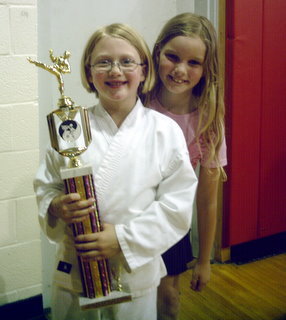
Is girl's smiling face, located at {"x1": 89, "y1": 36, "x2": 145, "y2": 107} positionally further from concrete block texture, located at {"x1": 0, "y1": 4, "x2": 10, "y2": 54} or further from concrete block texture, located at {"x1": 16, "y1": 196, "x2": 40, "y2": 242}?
concrete block texture, located at {"x1": 16, "y1": 196, "x2": 40, "y2": 242}

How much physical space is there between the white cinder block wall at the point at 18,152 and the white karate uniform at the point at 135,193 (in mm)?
664

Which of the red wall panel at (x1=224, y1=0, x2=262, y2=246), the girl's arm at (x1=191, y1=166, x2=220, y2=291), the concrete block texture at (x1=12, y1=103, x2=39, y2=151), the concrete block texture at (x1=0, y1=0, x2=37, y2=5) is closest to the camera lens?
the girl's arm at (x1=191, y1=166, x2=220, y2=291)

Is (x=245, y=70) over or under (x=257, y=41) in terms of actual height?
under

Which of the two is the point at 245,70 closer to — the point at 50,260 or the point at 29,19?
the point at 29,19

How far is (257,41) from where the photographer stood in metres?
2.18

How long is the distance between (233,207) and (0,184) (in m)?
1.35

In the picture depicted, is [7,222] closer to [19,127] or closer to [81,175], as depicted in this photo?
[19,127]

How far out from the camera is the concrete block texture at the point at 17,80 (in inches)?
62.9

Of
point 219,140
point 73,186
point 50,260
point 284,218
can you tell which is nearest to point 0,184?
point 50,260

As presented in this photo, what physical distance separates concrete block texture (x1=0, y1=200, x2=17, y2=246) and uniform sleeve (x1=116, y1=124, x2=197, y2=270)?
2.92 feet

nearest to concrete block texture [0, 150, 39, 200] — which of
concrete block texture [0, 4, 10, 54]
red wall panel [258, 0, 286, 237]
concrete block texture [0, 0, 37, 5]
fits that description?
concrete block texture [0, 4, 10, 54]

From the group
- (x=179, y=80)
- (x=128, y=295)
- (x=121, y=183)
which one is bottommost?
(x=128, y=295)

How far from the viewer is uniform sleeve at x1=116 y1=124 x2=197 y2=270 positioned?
100 cm

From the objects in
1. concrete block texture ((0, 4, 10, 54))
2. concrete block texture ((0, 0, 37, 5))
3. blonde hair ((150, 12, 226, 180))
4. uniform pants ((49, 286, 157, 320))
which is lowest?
uniform pants ((49, 286, 157, 320))
